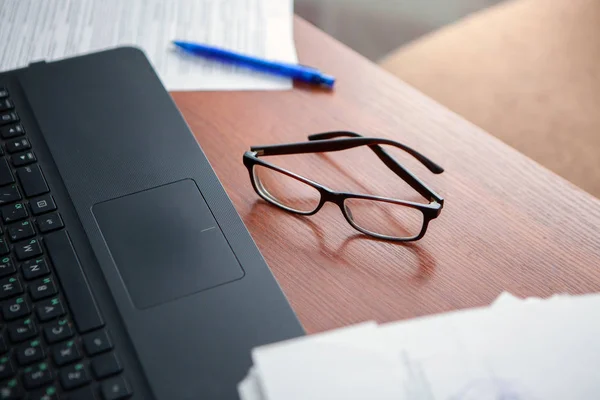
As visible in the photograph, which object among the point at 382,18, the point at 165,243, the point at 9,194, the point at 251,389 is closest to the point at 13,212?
the point at 9,194

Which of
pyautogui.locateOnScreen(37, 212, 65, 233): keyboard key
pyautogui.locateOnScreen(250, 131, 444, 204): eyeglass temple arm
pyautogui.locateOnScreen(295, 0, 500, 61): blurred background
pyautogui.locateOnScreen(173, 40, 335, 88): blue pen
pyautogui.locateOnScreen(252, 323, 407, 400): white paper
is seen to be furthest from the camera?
pyautogui.locateOnScreen(295, 0, 500, 61): blurred background

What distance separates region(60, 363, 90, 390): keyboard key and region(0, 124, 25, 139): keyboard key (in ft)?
0.88

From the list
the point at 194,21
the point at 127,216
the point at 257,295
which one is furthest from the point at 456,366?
the point at 194,21

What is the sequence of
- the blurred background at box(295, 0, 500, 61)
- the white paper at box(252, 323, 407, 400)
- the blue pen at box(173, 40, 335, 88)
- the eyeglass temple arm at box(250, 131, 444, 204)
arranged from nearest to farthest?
the white paper at box(252, 323, 407, 400), the eyeglass temple arm at box(250, 131, 444, 204), the blue pen at box(173, 40, 335, 88), the blurred background at box(295, 0, 500, 61)

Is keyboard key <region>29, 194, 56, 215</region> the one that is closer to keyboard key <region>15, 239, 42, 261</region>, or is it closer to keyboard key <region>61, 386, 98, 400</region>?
keyboard key <region>15, 239, 42, 261</region>

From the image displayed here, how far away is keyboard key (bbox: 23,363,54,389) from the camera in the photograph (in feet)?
1.46

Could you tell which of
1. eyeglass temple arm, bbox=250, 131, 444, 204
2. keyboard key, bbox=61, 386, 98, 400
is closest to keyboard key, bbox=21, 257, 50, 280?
keyboard key, bbox=61, 386, 98, 400

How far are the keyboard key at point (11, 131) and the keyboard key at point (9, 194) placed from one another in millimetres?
74

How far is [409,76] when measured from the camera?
3.38 feet

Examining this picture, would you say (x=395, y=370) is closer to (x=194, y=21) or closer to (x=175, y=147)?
(x=175, y=147)

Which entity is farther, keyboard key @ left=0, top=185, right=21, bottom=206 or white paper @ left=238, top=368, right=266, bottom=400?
keyboard key @ left=0, top=185, right=21, bottom=206

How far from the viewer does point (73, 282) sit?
512 mm

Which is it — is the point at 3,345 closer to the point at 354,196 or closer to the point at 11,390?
the point at 11,390

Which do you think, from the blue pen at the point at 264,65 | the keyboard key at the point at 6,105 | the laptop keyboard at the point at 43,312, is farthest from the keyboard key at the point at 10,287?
the blue pen at the point at 264,65
